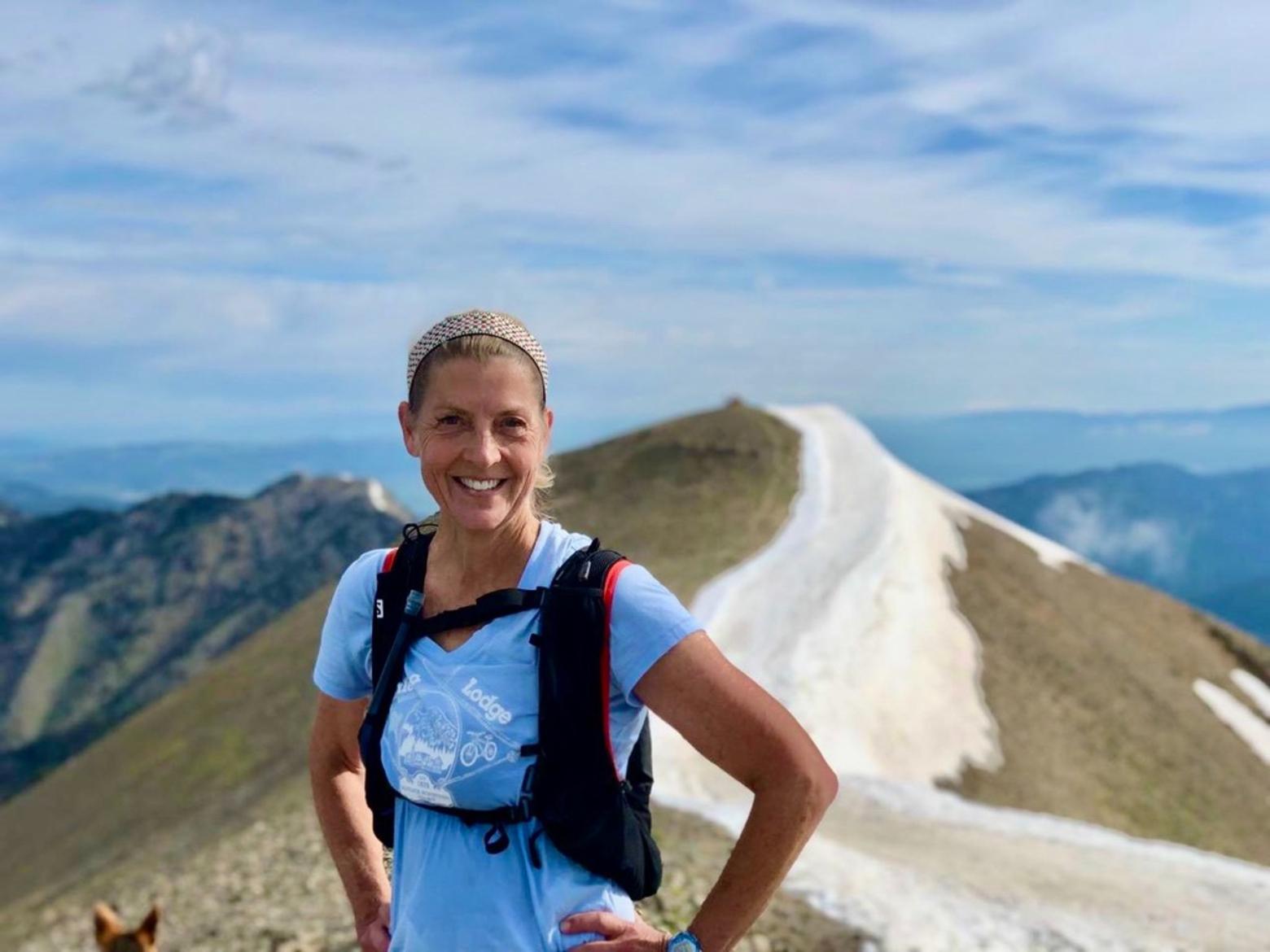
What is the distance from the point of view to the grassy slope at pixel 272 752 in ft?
76.0

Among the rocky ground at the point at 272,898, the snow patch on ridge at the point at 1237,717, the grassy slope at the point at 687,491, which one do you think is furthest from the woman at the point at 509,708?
the snow patch on ridge at the point at 1237,717

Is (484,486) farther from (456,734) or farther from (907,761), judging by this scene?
(907,761)

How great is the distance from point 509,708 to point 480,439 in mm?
1163

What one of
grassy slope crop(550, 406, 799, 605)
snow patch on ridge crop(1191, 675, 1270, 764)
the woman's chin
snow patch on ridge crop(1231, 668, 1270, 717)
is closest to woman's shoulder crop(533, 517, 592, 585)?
the woman's chin

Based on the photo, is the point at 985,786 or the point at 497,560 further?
the point at 985,786

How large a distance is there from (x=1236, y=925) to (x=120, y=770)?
5108 centimetres

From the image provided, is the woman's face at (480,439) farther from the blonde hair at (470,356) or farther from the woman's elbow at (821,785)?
the woman's elbow at (821,785)

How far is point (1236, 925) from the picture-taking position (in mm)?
19984

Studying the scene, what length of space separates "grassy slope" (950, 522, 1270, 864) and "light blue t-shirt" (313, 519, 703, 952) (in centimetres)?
3601

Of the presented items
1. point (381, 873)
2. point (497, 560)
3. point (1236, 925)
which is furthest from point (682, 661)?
point (1236, 925)

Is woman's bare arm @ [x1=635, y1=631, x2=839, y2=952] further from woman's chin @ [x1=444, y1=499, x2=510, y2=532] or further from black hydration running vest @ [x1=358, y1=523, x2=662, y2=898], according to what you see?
woman's chin @ [x1=444, y1=499, x2=510, y2=532]

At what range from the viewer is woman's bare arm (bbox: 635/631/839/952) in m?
4.48

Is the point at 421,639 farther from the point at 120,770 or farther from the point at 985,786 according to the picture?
the point at 120,770

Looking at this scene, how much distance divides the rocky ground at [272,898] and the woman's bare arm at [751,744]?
1101 cm
